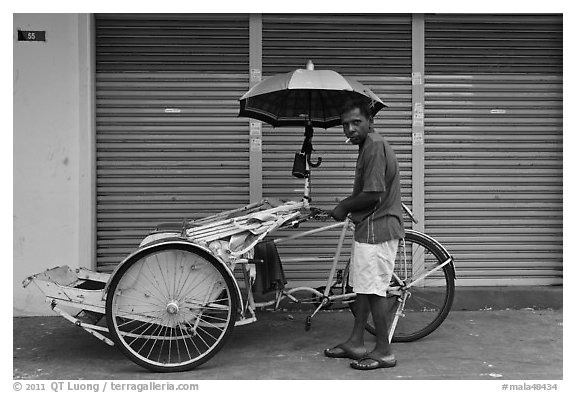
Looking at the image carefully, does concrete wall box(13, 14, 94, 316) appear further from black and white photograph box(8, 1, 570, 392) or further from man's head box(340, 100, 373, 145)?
man's head box(340, 100, 373, 145)

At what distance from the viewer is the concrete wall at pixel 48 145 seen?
5.91 m

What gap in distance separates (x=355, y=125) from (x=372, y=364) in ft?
5.94

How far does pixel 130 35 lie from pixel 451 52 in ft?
11.0

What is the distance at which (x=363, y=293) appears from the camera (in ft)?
15.4

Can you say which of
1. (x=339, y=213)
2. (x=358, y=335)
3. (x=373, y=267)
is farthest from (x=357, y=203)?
(x=358, y=335)

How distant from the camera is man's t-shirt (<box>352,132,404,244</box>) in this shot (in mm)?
4555

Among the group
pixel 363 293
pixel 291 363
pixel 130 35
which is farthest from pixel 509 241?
pixel 130 35

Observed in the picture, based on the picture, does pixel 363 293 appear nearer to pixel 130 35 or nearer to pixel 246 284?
pixel 246 284

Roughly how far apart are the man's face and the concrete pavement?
177 centimetres

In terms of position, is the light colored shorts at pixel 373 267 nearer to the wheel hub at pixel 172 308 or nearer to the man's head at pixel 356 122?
the man's head at pixel 356 122

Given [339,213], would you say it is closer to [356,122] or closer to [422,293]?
[356,122]

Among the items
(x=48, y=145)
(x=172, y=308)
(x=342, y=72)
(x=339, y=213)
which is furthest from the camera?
(x=342, y=72)

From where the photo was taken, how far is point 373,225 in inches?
183

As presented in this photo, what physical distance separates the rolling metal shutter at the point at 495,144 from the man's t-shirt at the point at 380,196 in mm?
1857
